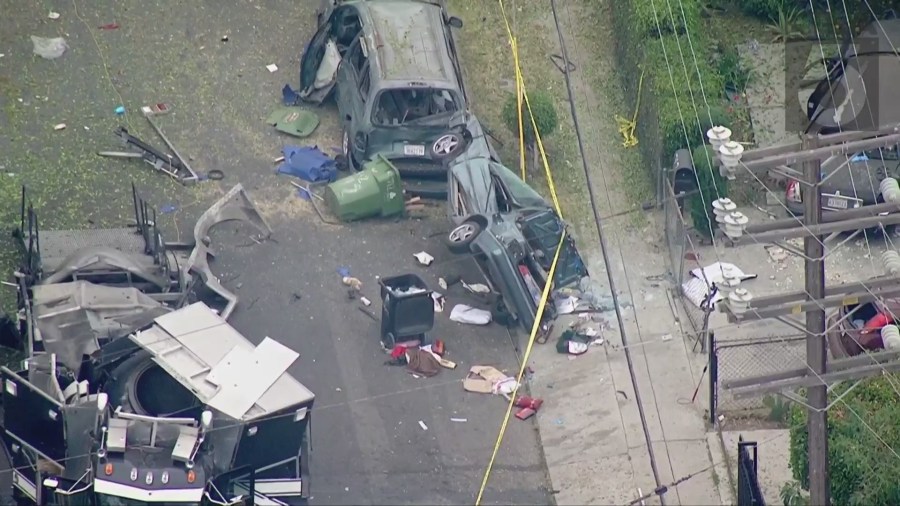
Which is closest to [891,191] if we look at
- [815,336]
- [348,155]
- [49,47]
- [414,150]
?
[815,336]

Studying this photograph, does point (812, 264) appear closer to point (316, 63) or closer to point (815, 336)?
point (815, 336)

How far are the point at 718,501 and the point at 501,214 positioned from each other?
440 cm

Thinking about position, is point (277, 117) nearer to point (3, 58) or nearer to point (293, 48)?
point (293, 48)

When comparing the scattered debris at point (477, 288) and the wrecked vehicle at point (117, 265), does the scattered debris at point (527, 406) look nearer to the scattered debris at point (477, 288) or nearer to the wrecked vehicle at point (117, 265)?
the scattered debris at point (477, 288)

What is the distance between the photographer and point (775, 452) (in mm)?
21828

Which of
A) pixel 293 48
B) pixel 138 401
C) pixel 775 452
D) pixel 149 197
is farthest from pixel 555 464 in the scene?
pixel 293 48

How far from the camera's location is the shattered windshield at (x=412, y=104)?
83.7 ft

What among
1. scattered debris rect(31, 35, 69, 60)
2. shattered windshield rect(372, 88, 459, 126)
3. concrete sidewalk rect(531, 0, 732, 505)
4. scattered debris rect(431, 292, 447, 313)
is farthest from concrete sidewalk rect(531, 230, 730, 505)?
scattered debris rect(31, 35, 69, 60)

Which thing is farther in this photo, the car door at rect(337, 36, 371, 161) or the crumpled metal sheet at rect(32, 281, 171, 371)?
the car door at rect(337, 36, 371, 161)

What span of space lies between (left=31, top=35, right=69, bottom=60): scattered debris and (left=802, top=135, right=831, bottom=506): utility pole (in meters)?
12.2

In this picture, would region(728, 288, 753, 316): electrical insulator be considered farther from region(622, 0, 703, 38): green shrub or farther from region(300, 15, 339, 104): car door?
region(300, 15, 339, 104): car door

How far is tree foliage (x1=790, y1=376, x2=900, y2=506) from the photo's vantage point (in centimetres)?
2027

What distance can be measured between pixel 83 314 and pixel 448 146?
523 cm

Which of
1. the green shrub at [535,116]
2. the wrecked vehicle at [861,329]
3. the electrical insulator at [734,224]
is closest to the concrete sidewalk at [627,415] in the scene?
the wrecked vehicle at [861,329]
